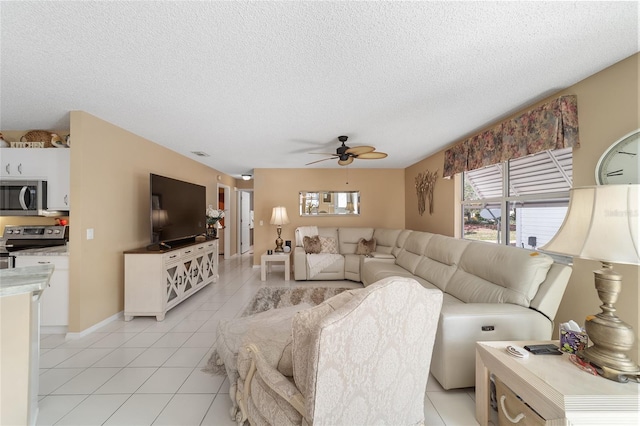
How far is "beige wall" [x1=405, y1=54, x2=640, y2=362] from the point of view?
1607 millimetres

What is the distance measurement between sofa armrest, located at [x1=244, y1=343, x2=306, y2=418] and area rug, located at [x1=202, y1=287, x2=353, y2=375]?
1.67 meters

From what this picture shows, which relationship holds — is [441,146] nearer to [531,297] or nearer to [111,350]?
[531,297]

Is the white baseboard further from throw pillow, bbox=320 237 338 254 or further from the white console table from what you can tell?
the white console table

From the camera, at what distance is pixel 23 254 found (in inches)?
99.0

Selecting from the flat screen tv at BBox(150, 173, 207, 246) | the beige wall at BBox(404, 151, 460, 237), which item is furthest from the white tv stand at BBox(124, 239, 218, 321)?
the beige wall at BBox(404, 151, 460, 237)

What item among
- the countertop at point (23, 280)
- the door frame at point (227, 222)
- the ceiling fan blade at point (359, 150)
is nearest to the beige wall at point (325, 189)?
the door frame at point (227, 222)

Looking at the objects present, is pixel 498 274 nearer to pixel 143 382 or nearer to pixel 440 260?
pixel 440 260

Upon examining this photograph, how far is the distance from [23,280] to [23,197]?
229cm

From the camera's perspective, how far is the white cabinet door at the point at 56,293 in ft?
8.28

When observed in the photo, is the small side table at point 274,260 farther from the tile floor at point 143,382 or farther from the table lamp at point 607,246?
the table lamp at point 607,246

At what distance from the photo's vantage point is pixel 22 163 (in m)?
2.75

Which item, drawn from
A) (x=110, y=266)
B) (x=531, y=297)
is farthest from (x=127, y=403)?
(x=531, y=297)

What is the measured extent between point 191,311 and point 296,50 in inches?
130

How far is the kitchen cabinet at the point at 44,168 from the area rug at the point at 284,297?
249cm
